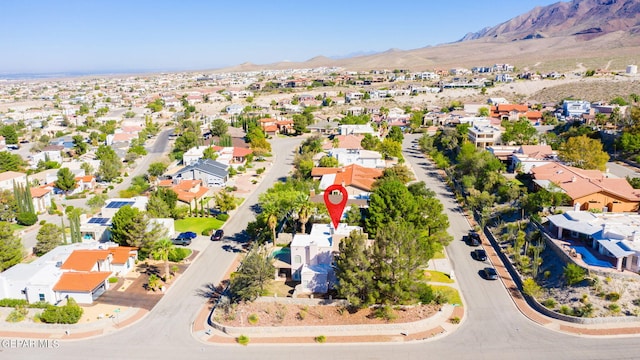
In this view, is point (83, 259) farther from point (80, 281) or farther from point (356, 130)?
point (356, 130)

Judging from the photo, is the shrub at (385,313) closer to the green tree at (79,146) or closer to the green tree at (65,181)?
the green tree at (65,181)

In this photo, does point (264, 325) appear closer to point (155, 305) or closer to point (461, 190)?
point (155, 305)

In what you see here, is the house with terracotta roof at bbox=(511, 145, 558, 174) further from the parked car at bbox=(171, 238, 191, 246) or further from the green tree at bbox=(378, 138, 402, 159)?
the parked car at bbox=(171, 238, 191, 246)

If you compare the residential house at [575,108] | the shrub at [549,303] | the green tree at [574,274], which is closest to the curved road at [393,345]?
the shrub at [549,303]

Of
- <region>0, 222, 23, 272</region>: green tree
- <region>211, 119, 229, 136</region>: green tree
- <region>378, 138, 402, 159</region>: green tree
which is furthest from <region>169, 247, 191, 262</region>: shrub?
<region>211, 119, 229, 136</region>: green tree

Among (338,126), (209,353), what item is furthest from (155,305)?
(338,126)

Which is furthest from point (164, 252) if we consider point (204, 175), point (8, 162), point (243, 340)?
point (8, 162)
